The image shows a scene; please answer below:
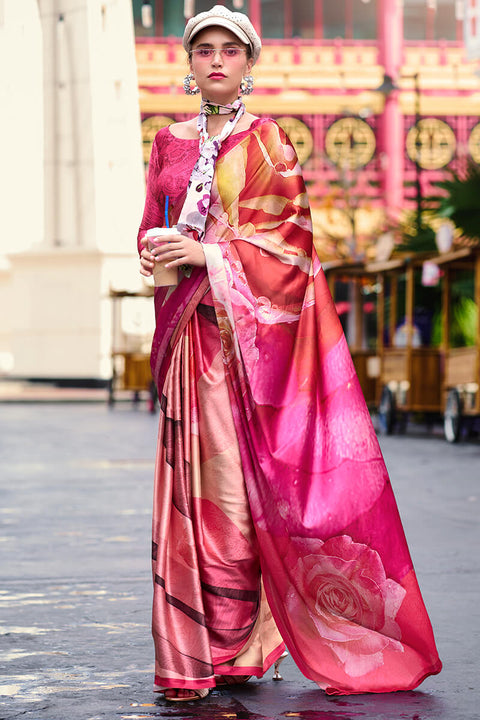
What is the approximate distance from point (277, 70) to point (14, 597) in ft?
157

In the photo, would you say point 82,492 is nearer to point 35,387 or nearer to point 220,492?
point 220,492

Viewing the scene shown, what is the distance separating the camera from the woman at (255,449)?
3951mm

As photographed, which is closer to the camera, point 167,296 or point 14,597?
point 167,296

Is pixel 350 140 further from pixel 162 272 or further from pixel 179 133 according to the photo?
pixel 162 272

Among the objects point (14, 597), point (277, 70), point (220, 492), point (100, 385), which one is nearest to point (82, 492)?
point (14, 597)

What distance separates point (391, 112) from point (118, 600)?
48380 millimetres

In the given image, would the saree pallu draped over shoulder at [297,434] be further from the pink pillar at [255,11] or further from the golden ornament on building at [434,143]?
the pink pillar at [255,11]

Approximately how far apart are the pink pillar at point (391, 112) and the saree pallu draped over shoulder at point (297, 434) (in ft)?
159

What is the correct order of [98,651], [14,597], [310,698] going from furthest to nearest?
[14,597] < [98,651] < [310,698]

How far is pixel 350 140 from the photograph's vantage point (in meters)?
53.2

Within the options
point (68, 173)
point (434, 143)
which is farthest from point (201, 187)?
point (434, 143)

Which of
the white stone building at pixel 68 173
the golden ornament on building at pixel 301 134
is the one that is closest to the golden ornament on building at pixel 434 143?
the golden ornament on building at pixel 301 134

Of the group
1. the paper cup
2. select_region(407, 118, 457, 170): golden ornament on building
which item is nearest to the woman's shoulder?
the paper cup

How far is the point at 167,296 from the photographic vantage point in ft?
13.5
